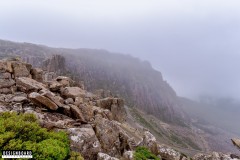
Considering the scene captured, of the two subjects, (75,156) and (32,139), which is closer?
(32,139)

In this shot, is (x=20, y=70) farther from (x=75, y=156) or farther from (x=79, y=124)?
(x=75, y=156)

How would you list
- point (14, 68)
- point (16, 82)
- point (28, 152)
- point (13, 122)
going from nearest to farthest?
1. point (28, 152)
2. point (13, 122)
3. point (16, 82)
4. point (14, 68)

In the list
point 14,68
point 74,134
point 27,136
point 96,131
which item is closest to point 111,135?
point 96,131

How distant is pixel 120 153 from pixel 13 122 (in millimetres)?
13653

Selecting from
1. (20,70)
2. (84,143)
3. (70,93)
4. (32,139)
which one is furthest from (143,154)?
(20,70)

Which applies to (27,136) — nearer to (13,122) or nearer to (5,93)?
(13,122)

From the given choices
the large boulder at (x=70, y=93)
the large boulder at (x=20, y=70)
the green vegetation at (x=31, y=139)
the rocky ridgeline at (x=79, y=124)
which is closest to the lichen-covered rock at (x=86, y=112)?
the rocky ridgeline at (x=79, y=124)

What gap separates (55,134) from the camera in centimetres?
2345

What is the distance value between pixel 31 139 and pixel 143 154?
12.4 m

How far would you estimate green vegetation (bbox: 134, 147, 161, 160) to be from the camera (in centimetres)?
2648

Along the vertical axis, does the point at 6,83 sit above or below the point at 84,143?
above

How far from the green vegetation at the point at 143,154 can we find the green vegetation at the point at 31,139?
24.6 ft

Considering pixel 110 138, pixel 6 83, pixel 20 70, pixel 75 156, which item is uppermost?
pixel 20 70

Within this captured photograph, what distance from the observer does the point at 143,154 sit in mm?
27938
